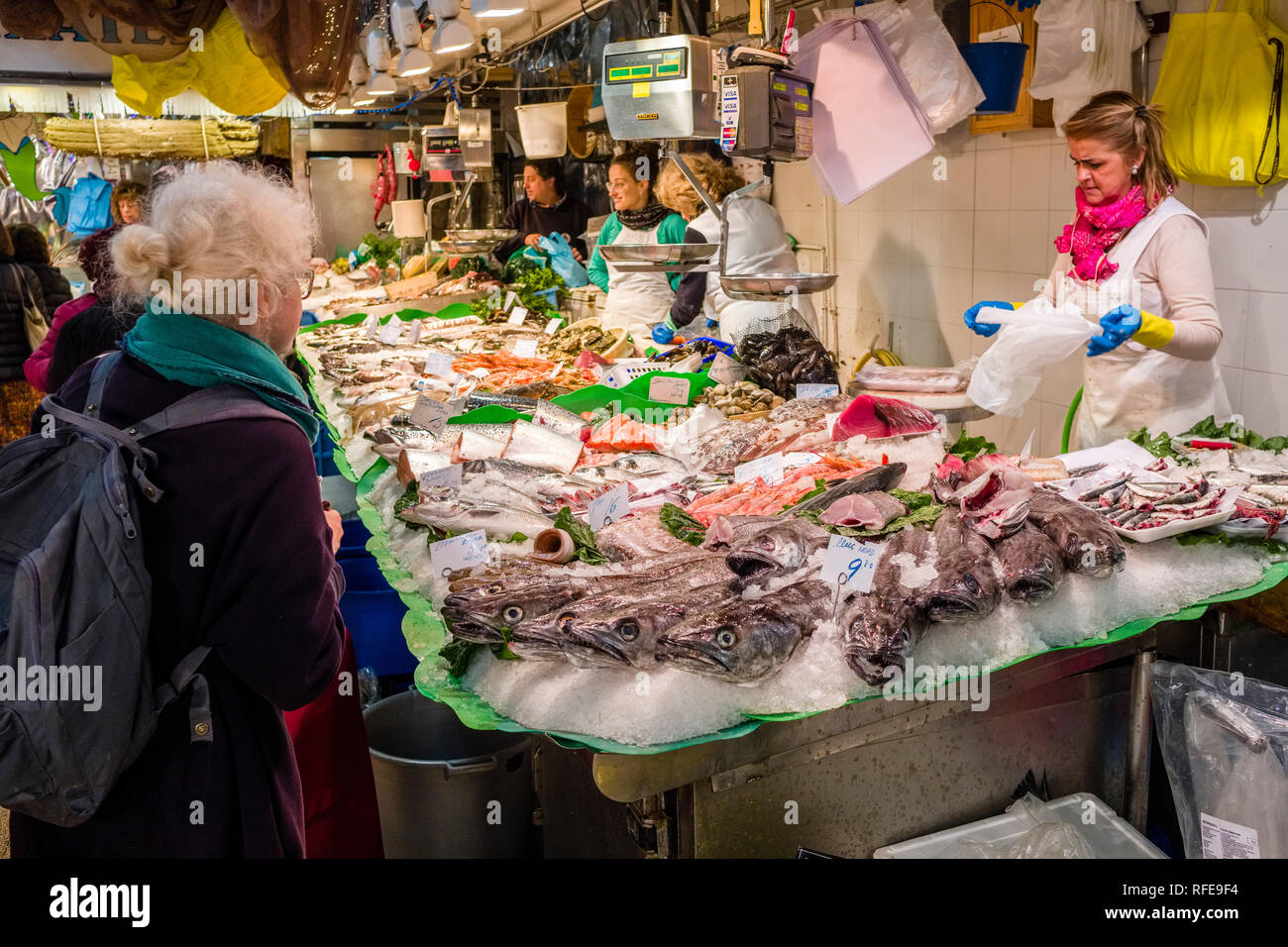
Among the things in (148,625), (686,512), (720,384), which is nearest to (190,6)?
(720,384)

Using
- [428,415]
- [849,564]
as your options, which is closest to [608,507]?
[849,564]

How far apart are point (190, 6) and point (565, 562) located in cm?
482

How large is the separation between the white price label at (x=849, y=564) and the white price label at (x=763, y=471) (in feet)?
3.06

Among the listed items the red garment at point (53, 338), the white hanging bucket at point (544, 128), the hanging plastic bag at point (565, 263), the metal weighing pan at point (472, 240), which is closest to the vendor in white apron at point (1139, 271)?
the red garment at point (53, 338)

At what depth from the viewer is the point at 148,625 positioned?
189 cm

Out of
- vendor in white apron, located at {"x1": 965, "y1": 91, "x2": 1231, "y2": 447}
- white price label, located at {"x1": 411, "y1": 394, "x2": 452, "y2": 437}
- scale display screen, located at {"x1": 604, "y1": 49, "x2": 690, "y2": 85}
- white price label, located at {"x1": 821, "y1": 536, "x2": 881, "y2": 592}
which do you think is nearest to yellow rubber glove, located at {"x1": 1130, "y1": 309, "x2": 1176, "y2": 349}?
vendor in white apron, located at {"x1": 965, "y1": 91, "x2": 1231, "y2": 447}

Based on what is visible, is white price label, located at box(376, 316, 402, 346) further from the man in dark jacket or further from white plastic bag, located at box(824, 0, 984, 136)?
white plastic bag, located at box(824, 0, 984, 136)

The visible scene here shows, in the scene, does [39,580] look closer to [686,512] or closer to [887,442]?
[686,512]

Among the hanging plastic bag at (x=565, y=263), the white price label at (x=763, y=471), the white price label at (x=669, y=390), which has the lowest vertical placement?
the white price label at (x=763, y=471)

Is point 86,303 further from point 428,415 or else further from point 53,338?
point 428,415

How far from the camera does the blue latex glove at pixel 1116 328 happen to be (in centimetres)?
317

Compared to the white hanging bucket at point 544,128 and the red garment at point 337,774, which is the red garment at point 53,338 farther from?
the white hanging bucket at point 544,128

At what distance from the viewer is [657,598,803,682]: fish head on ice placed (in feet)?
6.62

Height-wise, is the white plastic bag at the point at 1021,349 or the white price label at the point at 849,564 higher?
the white plastic bag at the point at 1021,349
